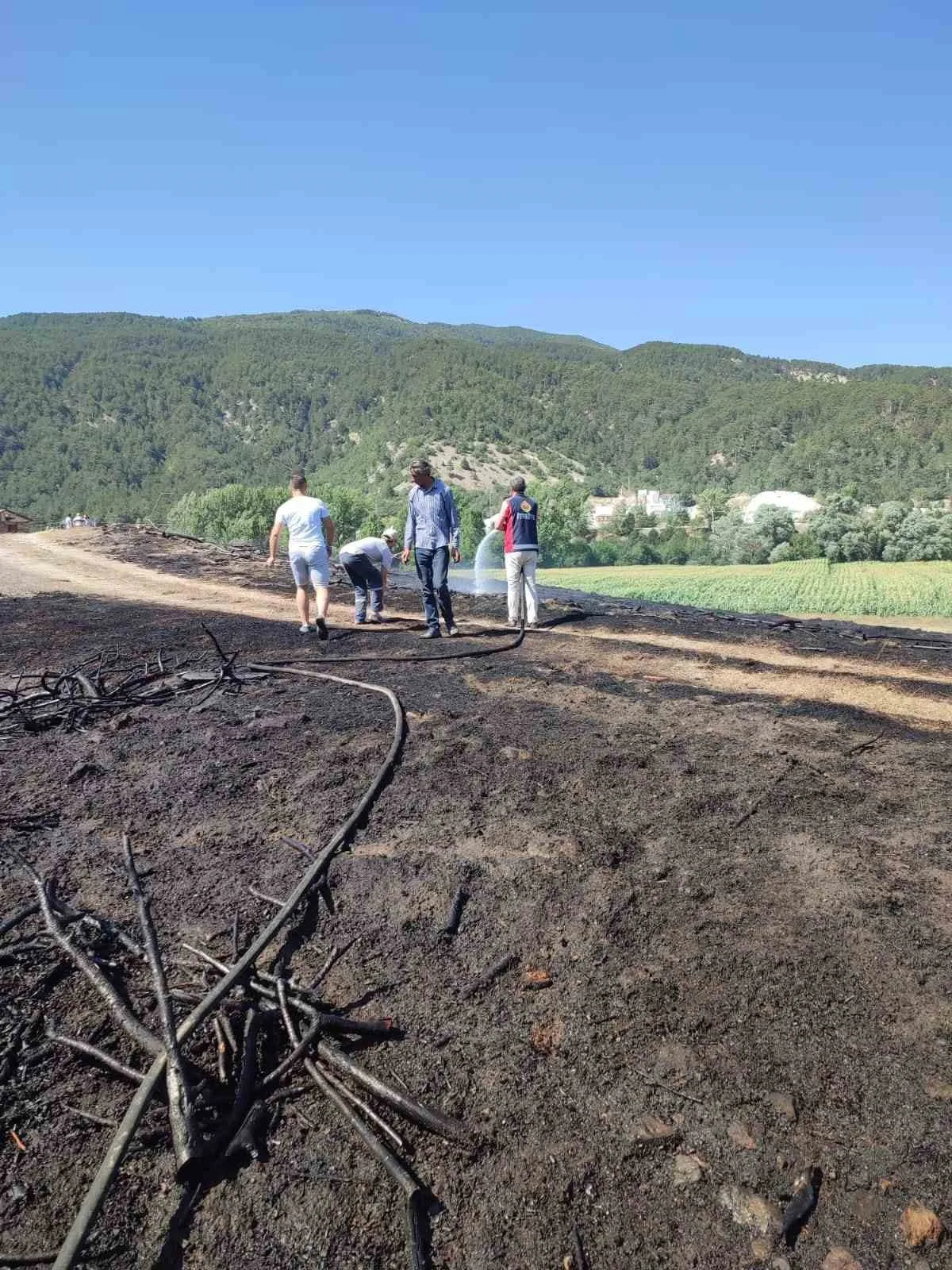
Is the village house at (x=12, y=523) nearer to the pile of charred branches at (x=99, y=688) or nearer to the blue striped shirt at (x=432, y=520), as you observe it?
the pile of charred branches at (x=99, y=688)

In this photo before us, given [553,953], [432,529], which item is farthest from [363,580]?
[553,953]

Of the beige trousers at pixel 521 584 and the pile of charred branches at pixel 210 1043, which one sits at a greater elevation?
the beige trousers at pixel 521 584

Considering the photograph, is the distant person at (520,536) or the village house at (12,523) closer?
the distant person at (520,536)

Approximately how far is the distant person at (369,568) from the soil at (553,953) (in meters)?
3.00

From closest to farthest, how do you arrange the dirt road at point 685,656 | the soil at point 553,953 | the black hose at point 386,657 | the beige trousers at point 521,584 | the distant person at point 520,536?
the soil at point 553,953, the dirt road at point 685,656, the black hose at point 386,657, the distant person at point 520,536, the beige trousers at point 521,584

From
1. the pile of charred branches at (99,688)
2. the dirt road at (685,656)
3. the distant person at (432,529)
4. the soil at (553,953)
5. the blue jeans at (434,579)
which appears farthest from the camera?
the blue jeans at (434,579)

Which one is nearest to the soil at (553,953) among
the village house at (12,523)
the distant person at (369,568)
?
the distant person at (369,568)

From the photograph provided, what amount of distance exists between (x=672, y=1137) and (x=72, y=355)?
7899 inches

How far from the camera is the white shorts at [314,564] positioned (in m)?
8.85

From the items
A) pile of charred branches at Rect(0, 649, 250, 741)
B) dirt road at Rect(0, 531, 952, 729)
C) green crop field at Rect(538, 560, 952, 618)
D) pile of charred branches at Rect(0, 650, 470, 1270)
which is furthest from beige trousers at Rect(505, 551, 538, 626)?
green crop field at Rect(538, 560, 952, 618)

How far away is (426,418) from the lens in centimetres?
13762

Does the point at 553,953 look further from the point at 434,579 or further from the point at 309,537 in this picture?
the point at 309,537

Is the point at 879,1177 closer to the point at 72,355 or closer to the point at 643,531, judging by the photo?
the point at 643,531

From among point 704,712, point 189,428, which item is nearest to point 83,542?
point 704,712
